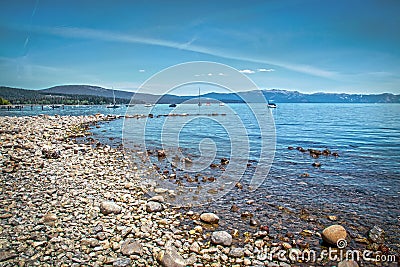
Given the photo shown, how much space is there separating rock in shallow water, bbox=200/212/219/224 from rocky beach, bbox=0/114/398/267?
25 millimetres

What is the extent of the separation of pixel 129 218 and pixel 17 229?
240 centimetres

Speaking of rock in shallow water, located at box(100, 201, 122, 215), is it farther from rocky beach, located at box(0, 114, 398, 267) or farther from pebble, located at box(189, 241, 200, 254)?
pebble, located at box(189, 241, 200, 254)

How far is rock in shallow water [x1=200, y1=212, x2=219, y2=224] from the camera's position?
6.43 metres

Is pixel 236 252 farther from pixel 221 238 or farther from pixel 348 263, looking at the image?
pixel 348 263

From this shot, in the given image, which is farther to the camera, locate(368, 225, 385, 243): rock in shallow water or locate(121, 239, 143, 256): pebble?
locate(368, 225, 385, 243): rock in shallow water

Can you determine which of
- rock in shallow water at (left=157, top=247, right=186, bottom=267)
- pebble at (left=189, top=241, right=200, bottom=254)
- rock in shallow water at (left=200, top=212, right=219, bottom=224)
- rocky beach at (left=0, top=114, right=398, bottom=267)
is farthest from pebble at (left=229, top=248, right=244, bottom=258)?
rock in shallow water at (left=200, top=212, right=219, bottom=224)

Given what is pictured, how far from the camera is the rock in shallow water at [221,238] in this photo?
5344 mm

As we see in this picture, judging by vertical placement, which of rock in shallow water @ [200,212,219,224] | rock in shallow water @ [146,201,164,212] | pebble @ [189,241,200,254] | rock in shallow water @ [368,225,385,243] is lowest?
rock in shallow water @ [368,225,385,243]

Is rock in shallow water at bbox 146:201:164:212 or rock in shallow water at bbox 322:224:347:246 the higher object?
rock in shallow water at bbox 146:201:164:212

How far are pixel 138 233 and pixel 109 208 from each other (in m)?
1.44

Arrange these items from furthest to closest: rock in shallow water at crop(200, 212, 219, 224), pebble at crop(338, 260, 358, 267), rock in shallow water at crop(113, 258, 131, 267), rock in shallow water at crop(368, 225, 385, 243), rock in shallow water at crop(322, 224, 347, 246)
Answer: rock in shallow water at crop(200, 212, 219, 224) < rock in shallow water at crop(368, 225, 385, 243) < rock in shallow water at crop(322, 224, 347, 246) < pebble at crop(338, 260, 358, 267) < rock in shallow water at crop(113, 258, 131, 267)

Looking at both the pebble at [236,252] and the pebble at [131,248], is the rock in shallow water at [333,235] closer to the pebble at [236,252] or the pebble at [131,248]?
the pebble at [236,252]

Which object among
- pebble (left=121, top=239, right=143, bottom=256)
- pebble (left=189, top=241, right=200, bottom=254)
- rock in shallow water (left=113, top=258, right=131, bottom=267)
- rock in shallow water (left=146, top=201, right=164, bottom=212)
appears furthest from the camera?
rock in shallow water (left=146, top=201, right=164, bottom=212)

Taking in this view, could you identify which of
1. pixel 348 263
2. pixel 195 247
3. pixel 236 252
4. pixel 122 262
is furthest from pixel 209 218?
pixel 348 263
